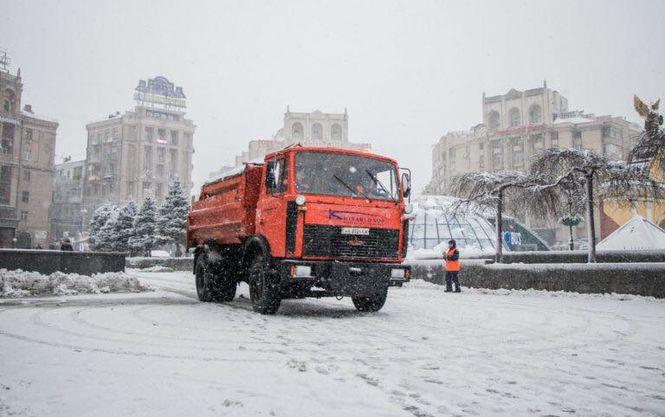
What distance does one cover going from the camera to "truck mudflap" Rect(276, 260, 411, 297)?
8328 mm

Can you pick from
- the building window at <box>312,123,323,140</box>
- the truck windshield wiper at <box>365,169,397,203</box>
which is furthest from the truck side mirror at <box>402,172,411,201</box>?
the building window at <box>312,123,323,140</box>

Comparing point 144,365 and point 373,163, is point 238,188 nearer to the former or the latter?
point 373,163

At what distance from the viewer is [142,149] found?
98938mm

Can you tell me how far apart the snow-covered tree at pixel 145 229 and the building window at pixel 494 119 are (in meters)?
61.9

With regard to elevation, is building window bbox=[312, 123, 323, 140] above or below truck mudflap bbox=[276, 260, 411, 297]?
above

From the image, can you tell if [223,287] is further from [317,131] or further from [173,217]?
[317,131]

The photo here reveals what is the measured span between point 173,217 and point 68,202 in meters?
66.7

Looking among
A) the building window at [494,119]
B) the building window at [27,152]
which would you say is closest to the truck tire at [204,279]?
the building window at [27,152]

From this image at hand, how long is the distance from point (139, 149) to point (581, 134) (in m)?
79.9

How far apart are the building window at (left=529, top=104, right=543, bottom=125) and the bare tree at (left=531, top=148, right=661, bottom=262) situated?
241ft

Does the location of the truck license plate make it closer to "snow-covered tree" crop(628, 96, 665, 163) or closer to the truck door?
the truck door

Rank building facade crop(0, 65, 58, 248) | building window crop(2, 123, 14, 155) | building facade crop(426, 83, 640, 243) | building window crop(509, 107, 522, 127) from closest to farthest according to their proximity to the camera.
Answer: building facade crop(0, 65, 58, 248) → building window crop(2, 123, 14, 155) → building facade crop(426, 83, 640, 243) → building window crop(509, 107, 522, 127)

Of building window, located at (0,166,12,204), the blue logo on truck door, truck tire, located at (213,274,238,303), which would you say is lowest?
truck tire, located at (213,274,238,303)

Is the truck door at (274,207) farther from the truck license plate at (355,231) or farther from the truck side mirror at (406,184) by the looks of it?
the truck side mirror at (406,184)
